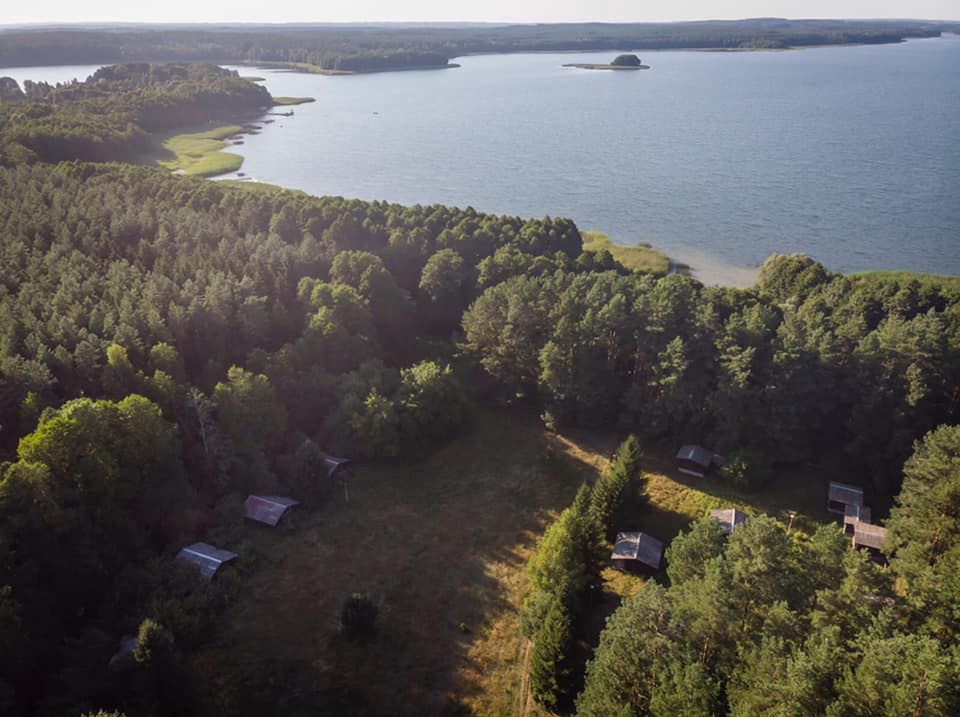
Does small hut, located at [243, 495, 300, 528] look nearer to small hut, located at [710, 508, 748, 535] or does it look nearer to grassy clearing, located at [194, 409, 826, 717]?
grassy clearing, located at [194, 409, 826, 717]

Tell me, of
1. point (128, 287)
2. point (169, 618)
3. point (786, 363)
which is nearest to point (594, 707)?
point (169, 618)

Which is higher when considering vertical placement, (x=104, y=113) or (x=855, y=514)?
(x=104, y=113)

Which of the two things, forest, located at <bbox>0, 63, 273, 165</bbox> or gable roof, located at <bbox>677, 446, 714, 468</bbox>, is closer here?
gable roof, located at <bbox>677, 446, 714, 468</bbox>

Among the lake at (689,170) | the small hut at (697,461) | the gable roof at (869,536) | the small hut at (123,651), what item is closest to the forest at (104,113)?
the lake at (689,170)

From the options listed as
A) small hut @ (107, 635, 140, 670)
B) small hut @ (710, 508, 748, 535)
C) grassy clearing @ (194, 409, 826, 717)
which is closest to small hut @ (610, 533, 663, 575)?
grassy clearing @ (194, 409, 826, 717)

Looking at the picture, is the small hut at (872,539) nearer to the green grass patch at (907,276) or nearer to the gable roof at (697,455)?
the gable roof at (697,455)

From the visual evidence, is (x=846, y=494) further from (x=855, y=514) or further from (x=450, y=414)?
(x=450, y=414)

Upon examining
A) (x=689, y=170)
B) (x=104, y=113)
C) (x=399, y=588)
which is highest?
(x=104, y=113)

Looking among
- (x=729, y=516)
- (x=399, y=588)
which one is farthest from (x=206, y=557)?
(x=729, y=516)
